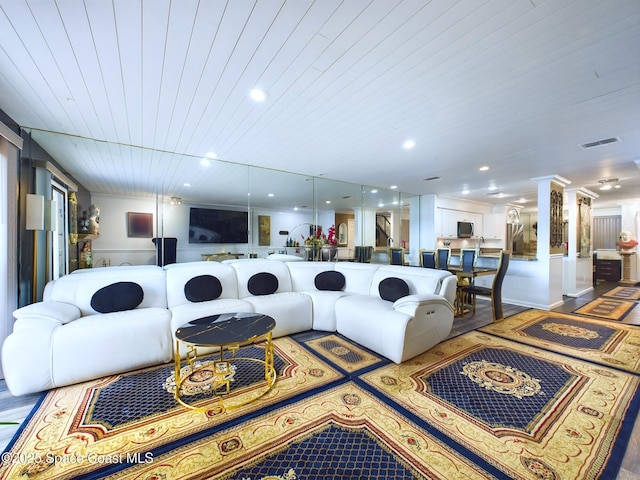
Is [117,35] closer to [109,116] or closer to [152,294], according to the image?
[109,116]

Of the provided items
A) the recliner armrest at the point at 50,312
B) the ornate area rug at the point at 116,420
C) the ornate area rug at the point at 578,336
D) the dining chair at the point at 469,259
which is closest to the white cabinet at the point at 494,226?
the dining chair at the point at 469,259

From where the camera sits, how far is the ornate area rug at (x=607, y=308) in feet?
14.7

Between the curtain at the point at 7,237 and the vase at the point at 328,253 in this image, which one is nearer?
the curtain at the point at 7,237

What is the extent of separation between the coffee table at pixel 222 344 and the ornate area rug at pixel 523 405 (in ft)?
3.14

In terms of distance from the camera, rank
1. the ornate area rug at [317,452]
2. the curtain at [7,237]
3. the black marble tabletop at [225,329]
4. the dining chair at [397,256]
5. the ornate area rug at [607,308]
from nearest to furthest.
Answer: the ornate area rug at [317,452]
the black marble tabletop at [225,329]
the curtain at [7,237]
the ornate area rug at [607,308]
the dining chair at [397,256]

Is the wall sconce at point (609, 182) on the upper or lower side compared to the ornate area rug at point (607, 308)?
upper

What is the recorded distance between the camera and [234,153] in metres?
4.01

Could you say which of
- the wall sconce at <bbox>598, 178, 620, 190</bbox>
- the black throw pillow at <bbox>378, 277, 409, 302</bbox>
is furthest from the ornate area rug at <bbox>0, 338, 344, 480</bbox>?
the wall sconce at <bbox>598, 178, 620, 190</bbox>

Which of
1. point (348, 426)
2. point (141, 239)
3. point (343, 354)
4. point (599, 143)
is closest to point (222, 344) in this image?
point (348, 426)

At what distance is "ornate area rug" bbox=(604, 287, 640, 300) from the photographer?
586 centimetres

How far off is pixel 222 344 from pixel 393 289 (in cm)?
212

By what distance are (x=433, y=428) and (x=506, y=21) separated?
2.49 m

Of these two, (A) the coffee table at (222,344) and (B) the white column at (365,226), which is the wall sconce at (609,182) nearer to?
(B) the white column at (365,226)

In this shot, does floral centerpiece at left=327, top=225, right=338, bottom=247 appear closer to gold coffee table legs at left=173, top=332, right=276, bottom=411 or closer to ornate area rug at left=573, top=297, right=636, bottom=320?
gold coffee table legs at left=173, top=332, right=276, bottom=411
